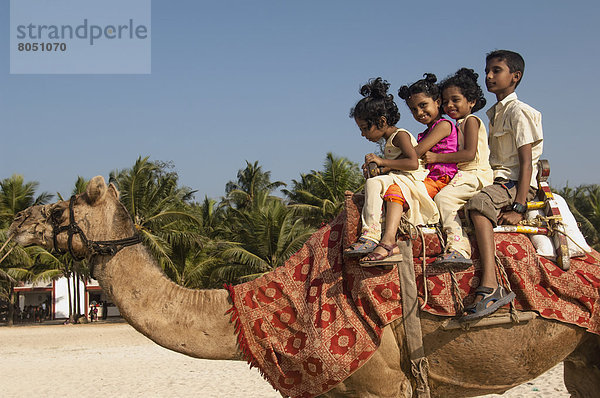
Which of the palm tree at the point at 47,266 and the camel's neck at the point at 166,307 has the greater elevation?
the camel's neck at the point at 166,307

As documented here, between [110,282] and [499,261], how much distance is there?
117 inches

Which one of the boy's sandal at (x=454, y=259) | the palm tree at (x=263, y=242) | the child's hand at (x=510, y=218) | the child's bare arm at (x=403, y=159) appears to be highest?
the child's bare arm at (x=403, y=159)

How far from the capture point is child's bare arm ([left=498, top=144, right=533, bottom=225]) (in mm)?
4617

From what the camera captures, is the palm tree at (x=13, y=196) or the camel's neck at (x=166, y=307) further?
the palm tree at (x=13, y=196)

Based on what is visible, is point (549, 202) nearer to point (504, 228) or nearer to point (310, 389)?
point (504, 228)

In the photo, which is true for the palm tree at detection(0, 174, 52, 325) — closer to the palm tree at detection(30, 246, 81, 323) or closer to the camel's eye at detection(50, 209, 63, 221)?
the palm tree at detection(30, 246, 81, 323)

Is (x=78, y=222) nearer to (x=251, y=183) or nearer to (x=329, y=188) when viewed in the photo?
(x=329, y=188)

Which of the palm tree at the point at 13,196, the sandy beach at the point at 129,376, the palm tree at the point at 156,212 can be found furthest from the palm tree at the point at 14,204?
the sandy beach at the point at 129,376

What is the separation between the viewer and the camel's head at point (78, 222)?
182 inches

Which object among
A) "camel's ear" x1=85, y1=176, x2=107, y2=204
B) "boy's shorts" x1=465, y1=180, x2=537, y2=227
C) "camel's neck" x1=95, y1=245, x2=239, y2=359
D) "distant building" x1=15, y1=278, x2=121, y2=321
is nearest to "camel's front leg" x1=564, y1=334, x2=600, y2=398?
"boy's shorts" x1=465, y1=180, x2=537, y2=227

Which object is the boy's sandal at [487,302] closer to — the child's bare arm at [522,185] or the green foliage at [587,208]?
the child's bare arm at [522,185]

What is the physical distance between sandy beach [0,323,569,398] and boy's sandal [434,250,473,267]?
7.51 meters

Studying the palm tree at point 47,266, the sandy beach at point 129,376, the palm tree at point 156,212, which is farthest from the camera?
the palm tree at point 47,266

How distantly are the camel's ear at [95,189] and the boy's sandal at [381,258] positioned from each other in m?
2.12
